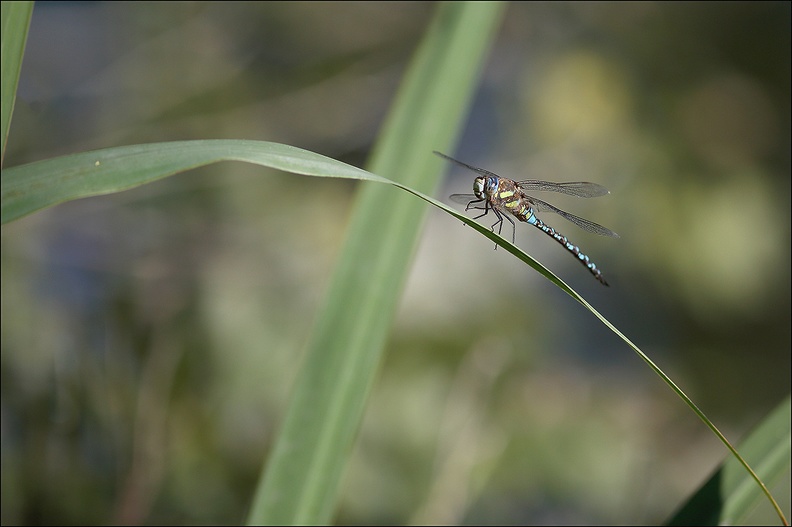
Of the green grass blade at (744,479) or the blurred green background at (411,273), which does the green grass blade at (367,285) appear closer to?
the green grass blade at (744,479)

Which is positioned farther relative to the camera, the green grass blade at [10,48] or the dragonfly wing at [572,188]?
the dragonfly wing at [572,188]

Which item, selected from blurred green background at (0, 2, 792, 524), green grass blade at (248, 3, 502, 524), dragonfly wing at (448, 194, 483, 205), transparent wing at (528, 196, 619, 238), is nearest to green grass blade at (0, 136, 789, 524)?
green grass blade at (248, 3, 502, 524)

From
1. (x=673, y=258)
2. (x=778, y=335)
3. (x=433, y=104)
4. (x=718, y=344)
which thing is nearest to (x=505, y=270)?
(x=673, y=258)

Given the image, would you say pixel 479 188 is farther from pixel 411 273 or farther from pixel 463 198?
pixel 411 273

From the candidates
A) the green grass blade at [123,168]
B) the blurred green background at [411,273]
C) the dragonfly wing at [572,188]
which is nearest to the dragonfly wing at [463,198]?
the dragonfly wing at [572,188]

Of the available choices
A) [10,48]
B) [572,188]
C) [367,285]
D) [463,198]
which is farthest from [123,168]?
[572,188]

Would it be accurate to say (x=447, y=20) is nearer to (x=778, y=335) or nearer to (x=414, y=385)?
(x=414, y=385)

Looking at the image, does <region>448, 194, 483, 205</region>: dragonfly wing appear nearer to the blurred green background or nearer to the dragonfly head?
the dragonfly head
